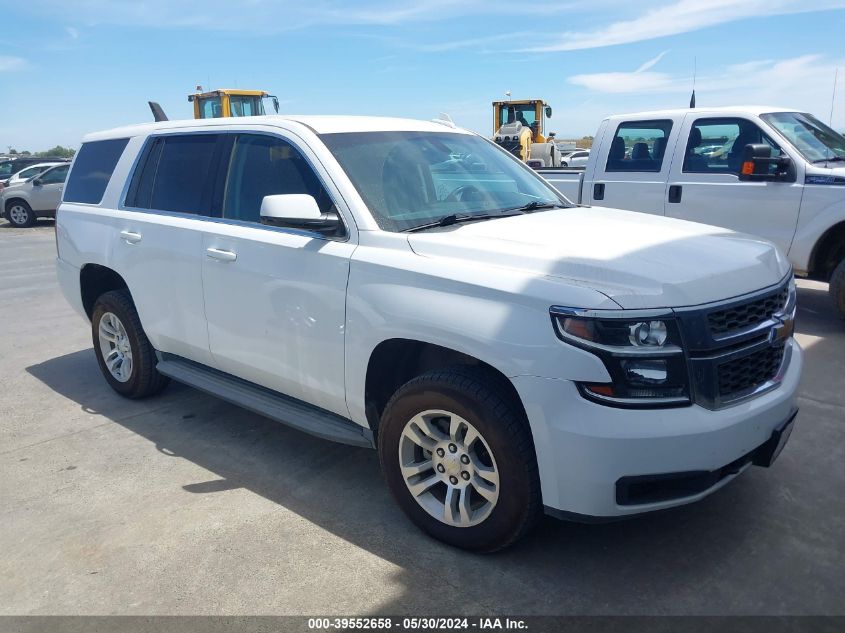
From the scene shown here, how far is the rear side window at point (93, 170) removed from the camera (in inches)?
202

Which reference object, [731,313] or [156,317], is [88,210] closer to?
[156,317]

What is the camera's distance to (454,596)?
113 inches

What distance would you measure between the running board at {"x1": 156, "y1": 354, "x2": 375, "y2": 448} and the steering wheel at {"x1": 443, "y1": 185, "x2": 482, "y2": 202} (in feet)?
4.26

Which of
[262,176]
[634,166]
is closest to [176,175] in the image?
[262,176]

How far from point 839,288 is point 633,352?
16.1ft

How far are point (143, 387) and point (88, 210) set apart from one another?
1.35 metres

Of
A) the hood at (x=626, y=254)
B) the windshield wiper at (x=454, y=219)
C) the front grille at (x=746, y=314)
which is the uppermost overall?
the windshield wiper at (x=454, y=219)

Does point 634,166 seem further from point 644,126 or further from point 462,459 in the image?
point 462,459

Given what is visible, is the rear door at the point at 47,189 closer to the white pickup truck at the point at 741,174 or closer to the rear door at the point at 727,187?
the white pickup truck at the point at 741,174

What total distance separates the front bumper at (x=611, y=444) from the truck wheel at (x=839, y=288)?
4.47 m

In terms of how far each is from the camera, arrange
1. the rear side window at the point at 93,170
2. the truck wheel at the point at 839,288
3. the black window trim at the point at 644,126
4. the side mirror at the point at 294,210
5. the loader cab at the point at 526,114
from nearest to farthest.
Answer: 1. the side mirror at the point at 294,210
2. the rear side window at the point at 93,170
3. the truck wheel at the point at 839,288
4. the black window trim at the point at 644,126
5. the loader cab at the point at 526,114

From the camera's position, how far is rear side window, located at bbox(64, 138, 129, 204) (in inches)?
202

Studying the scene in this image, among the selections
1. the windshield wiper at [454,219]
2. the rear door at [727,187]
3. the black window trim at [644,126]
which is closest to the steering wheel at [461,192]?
the windshield wiper at [454,219]

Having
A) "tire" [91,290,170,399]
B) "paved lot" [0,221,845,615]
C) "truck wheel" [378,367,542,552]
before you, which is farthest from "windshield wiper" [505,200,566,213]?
"tire" [91,290,170,399]
